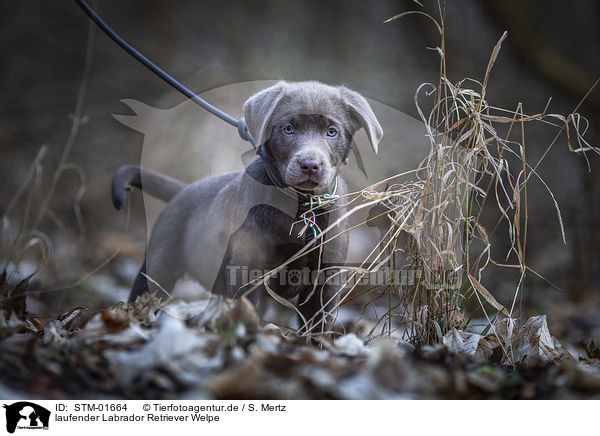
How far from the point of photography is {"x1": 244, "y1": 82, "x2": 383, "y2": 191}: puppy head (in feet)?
8.49

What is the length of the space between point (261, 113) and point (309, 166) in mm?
445

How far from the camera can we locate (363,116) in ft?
8.95

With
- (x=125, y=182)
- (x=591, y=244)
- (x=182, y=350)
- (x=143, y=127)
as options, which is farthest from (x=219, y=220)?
(x=591, y=244)

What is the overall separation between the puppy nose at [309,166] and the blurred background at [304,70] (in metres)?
2.64

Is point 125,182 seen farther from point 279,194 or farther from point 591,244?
point 591,244

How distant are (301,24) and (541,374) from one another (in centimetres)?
491

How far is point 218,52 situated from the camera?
604cm

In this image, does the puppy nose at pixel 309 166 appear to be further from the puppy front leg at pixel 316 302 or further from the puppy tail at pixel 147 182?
the puppy tail at pixel 147 182

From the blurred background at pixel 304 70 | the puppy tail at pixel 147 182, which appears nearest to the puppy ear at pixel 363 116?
the puppy tail at pixel 147 182

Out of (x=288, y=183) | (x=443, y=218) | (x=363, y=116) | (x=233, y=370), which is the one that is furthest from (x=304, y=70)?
(x=233, y=370)
